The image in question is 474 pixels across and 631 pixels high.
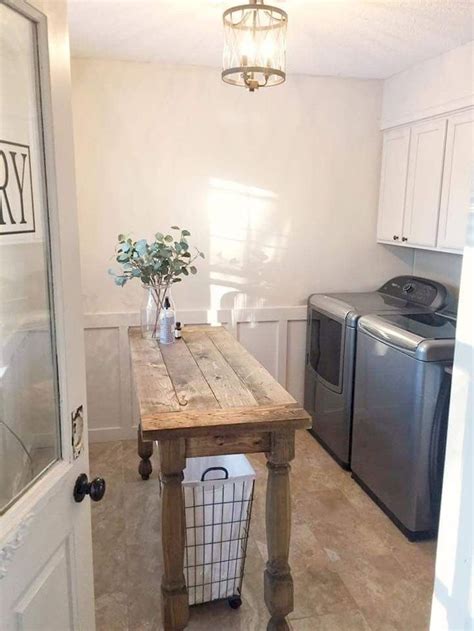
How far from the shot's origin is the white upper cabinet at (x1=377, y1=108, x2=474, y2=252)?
8.87 ft

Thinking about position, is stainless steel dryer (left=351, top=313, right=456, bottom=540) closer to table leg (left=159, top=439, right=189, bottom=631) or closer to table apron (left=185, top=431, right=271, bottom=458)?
table apron (left=185, top=431, right=271, bottom=458)

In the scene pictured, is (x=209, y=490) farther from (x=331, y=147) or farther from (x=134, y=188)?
(x=331, y=147)

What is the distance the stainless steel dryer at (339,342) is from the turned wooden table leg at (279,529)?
51.5 inches

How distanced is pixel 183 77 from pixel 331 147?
1.06 metres

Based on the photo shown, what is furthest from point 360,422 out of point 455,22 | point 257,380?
point 455,22

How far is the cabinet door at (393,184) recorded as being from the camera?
127 inches

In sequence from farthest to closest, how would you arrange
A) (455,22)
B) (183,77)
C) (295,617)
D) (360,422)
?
1. (183,77)
2. (360,422)
3. (455,22)
4. (295,617)

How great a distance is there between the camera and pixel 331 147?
3434 millimetres

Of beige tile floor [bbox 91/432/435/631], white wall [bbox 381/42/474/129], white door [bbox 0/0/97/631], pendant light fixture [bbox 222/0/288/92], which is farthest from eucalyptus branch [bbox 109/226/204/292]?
white wall [bbox 381/42/474/129]

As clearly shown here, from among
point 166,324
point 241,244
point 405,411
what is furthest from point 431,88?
point 166,324

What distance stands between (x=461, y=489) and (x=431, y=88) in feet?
8.45

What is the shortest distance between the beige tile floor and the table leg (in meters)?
0.20

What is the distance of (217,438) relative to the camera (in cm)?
171

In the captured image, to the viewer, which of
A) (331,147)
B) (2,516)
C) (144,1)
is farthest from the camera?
(331,147)
